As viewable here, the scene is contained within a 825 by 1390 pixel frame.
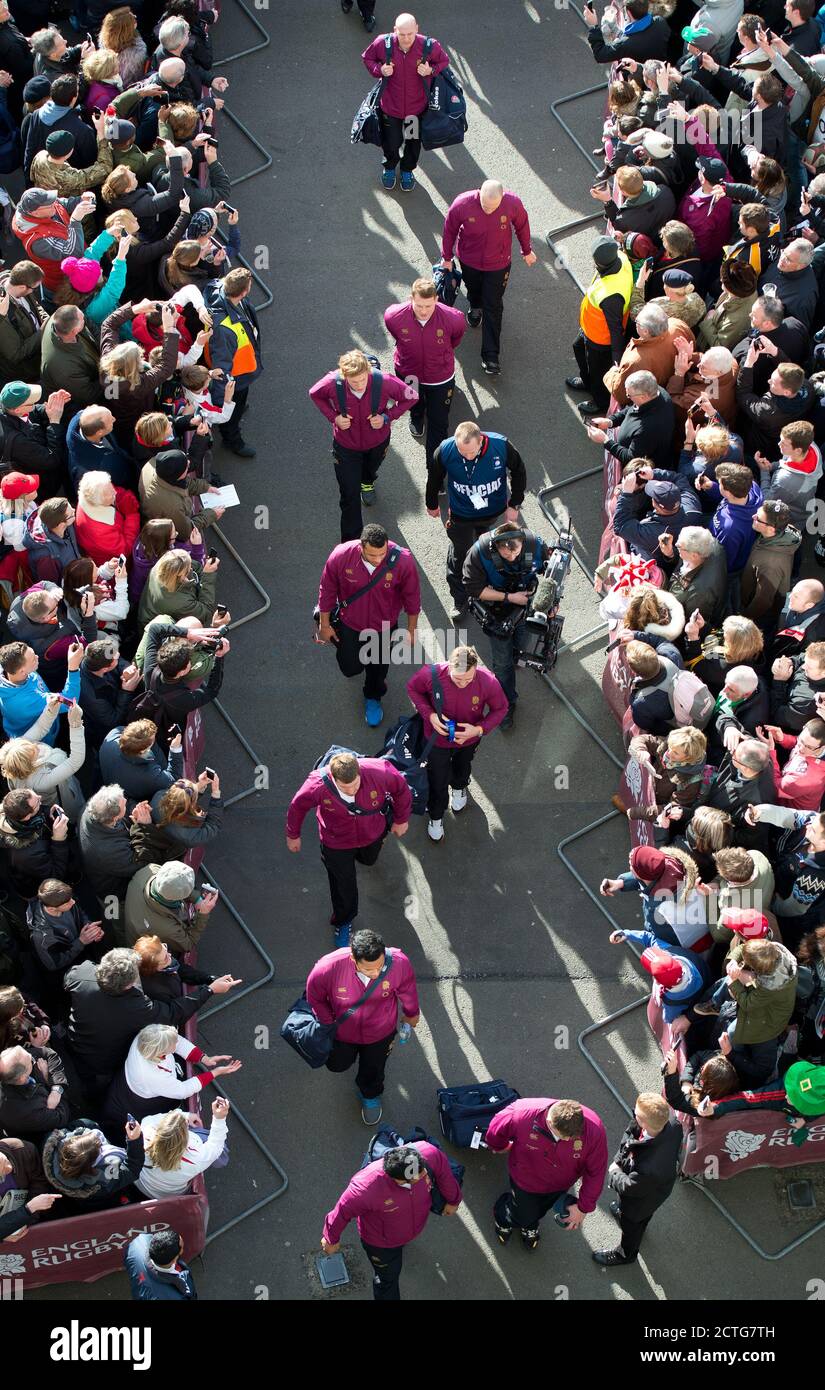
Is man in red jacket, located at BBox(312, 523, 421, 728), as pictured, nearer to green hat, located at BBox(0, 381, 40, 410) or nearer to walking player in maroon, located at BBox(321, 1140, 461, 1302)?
green hat, located at BBox(0, 381, 40, 410)

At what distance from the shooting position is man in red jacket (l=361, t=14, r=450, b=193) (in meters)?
14.6

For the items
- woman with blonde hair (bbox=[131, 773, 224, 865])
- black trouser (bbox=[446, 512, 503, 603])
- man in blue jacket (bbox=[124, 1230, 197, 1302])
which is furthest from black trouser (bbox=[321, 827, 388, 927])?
man in blue jacket (bbox=[124, 1230, 197, 1302])

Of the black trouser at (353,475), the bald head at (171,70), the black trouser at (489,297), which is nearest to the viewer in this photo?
the black trouser at (353,475)

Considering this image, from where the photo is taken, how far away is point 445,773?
462 inches

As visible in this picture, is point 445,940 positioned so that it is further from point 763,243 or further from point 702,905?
point 763,243

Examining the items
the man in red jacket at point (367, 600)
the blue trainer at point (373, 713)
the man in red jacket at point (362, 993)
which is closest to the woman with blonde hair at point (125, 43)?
the man in red jacket at point (367, 600)

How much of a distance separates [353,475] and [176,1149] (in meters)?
5.17

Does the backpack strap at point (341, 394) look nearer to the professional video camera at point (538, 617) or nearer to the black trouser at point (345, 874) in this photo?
the professional video camera at point (538, 617)

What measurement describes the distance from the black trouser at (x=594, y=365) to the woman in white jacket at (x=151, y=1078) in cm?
621

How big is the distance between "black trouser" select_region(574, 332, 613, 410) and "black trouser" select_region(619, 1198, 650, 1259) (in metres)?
6.29

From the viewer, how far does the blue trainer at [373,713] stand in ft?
41.1

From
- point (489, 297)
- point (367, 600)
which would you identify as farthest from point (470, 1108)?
point (489, 297)

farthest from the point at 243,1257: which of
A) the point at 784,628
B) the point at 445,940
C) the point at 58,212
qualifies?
the point at 58,212

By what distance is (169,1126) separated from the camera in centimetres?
946
